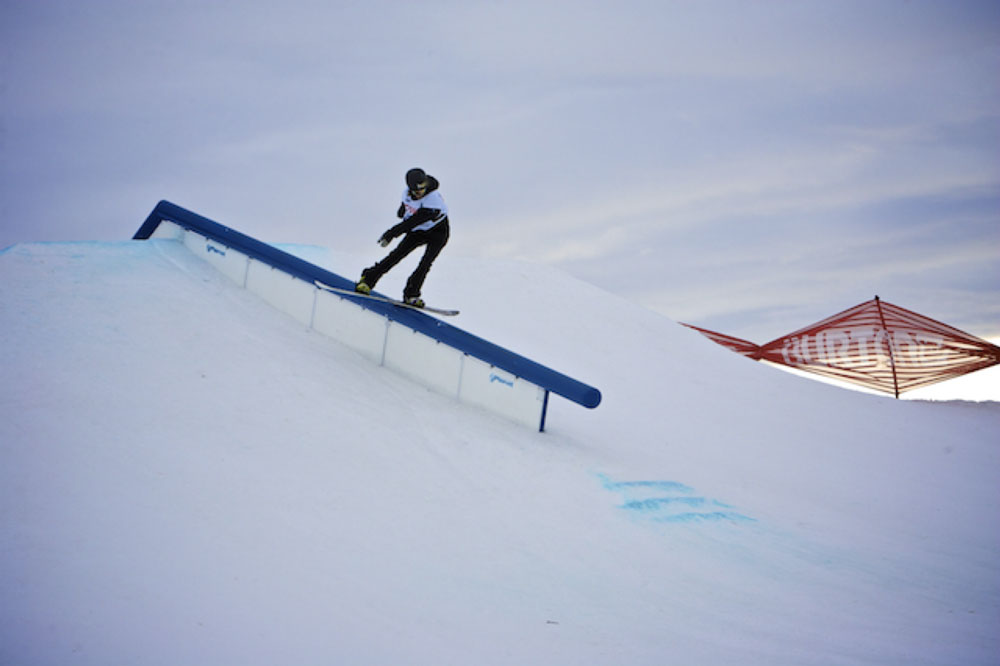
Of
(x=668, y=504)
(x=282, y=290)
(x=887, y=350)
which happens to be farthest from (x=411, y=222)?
(x=887, y=350)

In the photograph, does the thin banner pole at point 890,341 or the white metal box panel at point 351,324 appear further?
the thin banner pole at point 890,341

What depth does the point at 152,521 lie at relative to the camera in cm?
376

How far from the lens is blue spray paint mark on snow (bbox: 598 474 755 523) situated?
5.95 m

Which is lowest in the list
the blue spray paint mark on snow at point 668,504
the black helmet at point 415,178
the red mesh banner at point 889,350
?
the blue spray paint mark on snow at point 668,504

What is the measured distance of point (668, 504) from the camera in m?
6.22

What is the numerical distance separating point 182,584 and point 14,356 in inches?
122

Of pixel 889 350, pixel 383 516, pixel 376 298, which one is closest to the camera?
pixel 383 516

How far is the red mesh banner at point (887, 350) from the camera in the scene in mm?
12977

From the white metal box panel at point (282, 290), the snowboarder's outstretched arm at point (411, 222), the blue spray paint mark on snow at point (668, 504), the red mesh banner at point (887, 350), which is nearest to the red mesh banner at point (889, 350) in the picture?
the red mesh banner at point (887, 350)

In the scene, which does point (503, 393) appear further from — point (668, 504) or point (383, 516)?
point (383, 516)

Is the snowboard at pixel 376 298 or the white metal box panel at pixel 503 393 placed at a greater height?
the snowboard at pixel 376 298

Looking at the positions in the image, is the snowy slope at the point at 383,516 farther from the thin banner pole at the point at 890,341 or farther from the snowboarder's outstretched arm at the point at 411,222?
the thin banner pole at the point at 890,341

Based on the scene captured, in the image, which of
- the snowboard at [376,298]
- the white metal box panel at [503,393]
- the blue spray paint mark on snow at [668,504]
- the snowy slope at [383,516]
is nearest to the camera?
the snowy slope at [383,516]

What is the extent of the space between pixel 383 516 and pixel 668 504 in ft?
8.77
